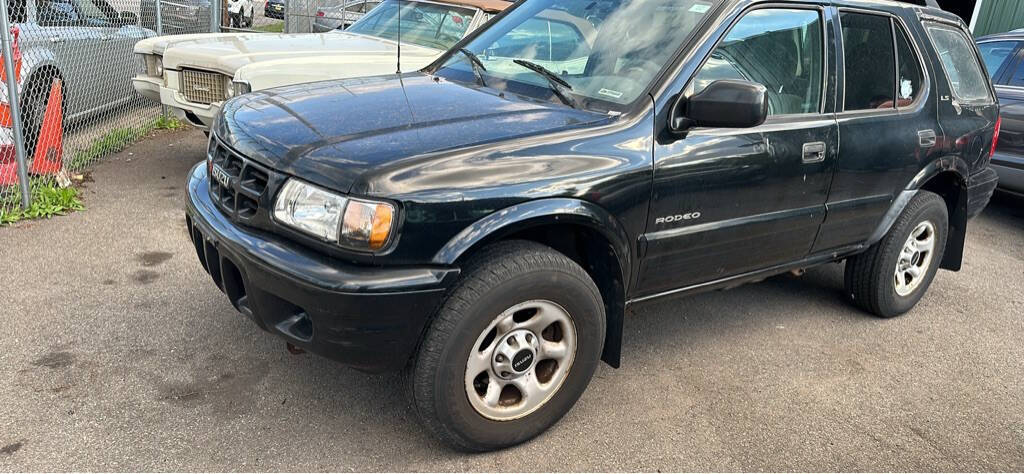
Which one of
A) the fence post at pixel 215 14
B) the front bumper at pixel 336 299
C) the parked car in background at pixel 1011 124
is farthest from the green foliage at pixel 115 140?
the parked car in background at pixel 1011 124

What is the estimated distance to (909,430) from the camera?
3400 millimetres

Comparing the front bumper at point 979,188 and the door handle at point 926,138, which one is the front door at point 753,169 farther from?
the front bumper at point 979,188

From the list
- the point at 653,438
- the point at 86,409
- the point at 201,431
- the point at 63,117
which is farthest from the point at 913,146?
the point at 63,117

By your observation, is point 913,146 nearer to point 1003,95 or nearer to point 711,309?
point 711,309

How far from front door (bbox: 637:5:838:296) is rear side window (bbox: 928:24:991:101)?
115cm

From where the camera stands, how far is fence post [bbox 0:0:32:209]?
495 centimetres

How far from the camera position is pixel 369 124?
9.54 ft

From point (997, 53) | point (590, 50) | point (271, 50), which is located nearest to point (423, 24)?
point (271, 50)

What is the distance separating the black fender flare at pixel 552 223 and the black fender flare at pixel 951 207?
6.06 ft

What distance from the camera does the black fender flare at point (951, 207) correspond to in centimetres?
421

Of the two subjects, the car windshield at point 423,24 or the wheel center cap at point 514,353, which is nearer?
the wheel center cap at point 514,353

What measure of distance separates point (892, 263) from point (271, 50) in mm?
4631

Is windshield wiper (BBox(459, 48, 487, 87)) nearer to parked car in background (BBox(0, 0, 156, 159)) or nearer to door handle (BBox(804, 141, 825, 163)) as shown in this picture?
door handle (BBox(804, 141, 825, 163))

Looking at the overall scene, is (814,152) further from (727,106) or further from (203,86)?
(203,86)
